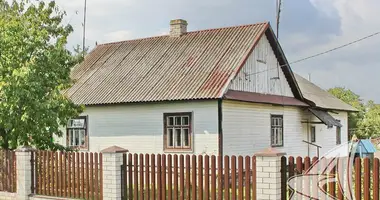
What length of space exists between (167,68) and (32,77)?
21.9 ft

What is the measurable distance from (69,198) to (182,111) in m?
5.91

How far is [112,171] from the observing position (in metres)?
9.44

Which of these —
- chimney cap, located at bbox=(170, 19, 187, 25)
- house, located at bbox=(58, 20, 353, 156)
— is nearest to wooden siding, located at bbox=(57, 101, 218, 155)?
house, located at bbox=(58, 20, 353, 156)

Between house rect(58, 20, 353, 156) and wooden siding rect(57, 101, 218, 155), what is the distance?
0.03 m

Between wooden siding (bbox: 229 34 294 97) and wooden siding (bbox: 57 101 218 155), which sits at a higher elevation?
wooden siding (bbox: 229 34 294 97)

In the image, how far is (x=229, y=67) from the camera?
16.0 m

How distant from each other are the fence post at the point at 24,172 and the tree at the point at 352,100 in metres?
33.7

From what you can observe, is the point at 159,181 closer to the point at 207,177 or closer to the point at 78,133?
the point at 207,177

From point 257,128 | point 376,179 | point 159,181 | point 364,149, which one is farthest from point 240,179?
point 364,149

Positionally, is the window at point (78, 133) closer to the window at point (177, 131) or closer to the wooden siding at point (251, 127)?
the window at point (177, 131)

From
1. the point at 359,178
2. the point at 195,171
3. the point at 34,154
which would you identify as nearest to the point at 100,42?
the point at 34,154

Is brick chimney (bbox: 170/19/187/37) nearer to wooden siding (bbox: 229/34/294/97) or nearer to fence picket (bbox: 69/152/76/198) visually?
wooden siding (bbox: 229/34/294/97)

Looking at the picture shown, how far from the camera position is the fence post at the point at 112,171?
30.9ft

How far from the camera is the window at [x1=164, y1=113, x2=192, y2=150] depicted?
607 inches
